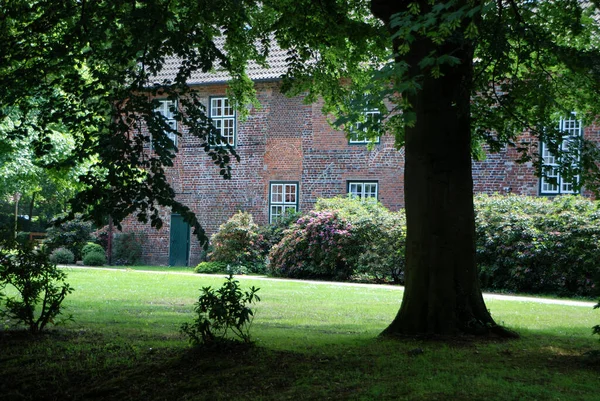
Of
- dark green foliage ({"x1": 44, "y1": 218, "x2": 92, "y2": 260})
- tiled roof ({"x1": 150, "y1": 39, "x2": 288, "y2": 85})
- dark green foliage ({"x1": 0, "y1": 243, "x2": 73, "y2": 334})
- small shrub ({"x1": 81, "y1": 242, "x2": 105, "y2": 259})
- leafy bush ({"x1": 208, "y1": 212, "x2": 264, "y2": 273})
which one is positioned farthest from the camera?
dark green foliage ({"x1": 44, "y1": 218, "x2": 92, "y2": 260})

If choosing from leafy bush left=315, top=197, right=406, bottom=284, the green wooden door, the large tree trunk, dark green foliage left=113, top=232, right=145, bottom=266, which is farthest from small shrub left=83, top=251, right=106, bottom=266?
the large tree trunk

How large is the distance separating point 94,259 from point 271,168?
8.30m

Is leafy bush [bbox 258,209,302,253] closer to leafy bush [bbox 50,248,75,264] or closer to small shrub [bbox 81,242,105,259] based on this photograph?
small shrub [bbox 81,242,105,259]

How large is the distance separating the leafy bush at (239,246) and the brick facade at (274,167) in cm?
186

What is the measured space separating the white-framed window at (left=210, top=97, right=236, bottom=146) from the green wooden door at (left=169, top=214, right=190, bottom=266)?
4245 millimetres

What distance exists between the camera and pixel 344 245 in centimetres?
2292

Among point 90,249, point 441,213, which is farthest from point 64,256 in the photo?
point 441,213

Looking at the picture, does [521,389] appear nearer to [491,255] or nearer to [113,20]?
[113,20]

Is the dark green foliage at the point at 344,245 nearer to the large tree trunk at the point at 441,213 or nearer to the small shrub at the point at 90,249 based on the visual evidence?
the small shrub at the point at 90,249

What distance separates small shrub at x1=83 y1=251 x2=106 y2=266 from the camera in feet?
96.0

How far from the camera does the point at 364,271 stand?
22.2 m

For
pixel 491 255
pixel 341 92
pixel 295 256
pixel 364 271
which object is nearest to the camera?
pixel 341 92

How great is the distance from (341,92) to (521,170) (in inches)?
503

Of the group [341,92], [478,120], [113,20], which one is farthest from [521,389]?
[341,92]
